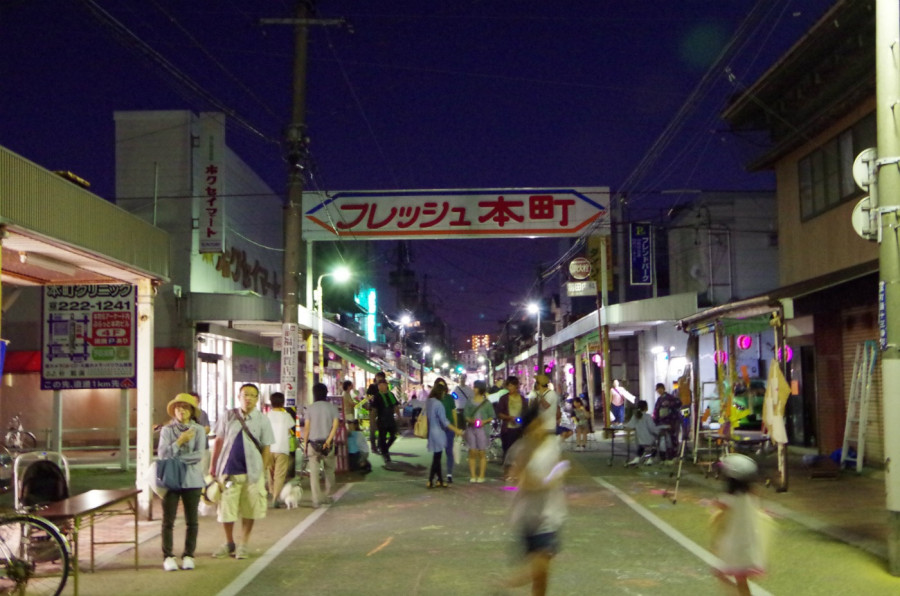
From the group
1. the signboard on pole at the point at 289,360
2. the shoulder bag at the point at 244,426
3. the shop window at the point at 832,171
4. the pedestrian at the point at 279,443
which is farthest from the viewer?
the signboard on pole at the point at 289,360

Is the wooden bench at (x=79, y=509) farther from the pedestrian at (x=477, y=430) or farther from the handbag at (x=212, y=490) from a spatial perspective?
the pedestrian at (x=477, y=430)

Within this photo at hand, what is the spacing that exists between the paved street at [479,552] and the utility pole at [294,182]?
294cm

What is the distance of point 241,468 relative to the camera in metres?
9.45

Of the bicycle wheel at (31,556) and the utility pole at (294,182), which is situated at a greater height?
the utility pole at (294,182)

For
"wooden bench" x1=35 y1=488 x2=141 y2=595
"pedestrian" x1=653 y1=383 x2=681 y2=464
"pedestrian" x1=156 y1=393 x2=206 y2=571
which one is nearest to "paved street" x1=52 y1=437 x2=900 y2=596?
"pedestrian" x1=156 y1=393 x2=206 y2=571

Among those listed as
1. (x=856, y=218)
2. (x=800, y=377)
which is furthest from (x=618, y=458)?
(x=856, y=218)

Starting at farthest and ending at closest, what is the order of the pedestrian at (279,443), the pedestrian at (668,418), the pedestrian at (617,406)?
1. the pedestrian at (617,406)
2. the pedestrian at (668,418)
3. the pedestrian at (279,443)

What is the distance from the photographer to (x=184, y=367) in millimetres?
25094

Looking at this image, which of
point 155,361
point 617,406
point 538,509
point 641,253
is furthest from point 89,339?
point 641,253

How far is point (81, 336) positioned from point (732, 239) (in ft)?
84.6

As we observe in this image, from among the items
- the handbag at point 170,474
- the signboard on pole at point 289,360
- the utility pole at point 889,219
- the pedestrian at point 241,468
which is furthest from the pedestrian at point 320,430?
the utility pole at point 889,219

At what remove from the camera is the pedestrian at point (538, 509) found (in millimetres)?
6668

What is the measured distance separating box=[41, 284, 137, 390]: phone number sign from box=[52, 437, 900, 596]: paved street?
140 inches

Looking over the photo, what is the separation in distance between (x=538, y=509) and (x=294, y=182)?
10.6 meters
